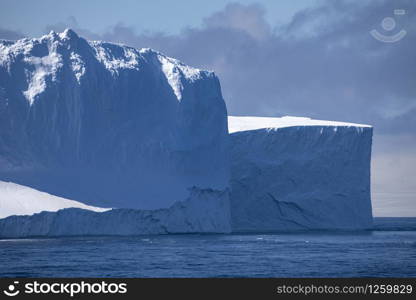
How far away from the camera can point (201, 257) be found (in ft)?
79.6

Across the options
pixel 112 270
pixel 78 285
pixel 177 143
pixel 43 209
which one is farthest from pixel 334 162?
pixel 78 285

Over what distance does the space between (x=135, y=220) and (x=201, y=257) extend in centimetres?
721

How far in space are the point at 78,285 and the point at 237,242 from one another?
16.8 meters

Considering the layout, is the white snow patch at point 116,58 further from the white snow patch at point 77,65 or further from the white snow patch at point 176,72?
the white snow patch at point 176,72

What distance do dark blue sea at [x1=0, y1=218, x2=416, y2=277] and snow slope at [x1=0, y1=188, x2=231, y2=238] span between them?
1.26 ft

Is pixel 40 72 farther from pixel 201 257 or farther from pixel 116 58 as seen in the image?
pixel 201 257

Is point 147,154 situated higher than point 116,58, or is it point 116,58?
point 116,58

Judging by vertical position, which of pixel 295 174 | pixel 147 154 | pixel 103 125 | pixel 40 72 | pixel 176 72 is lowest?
pixel 295 174

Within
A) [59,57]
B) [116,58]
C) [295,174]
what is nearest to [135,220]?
[59,57]

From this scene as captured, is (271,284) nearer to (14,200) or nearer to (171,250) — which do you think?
(171,250)
